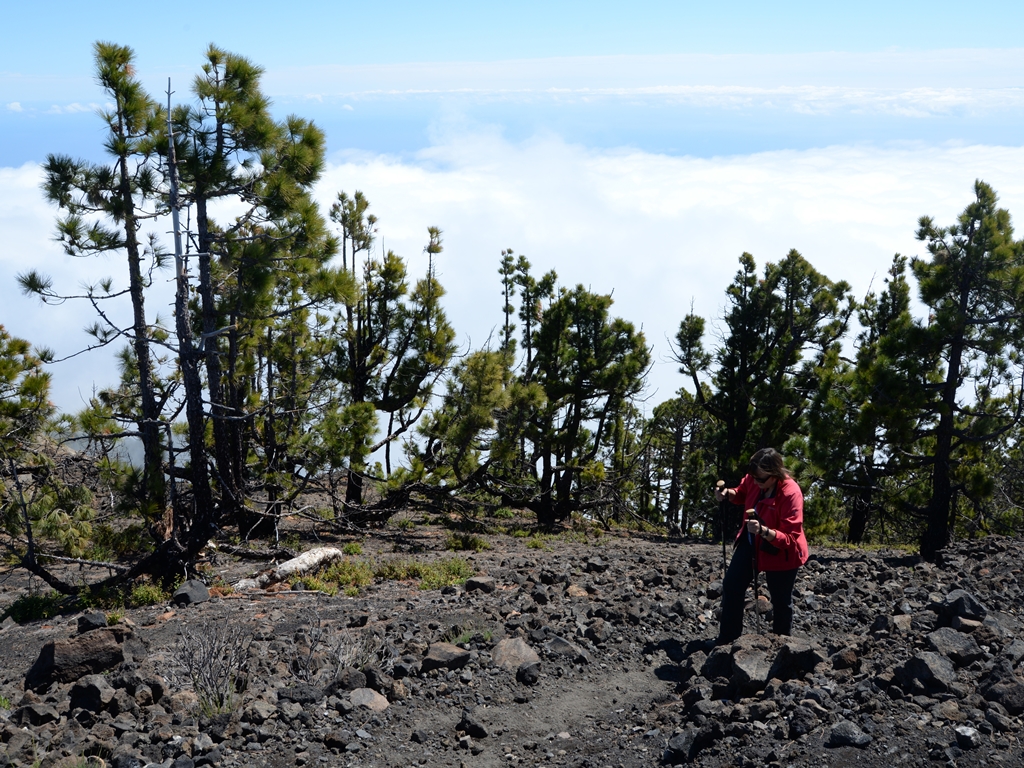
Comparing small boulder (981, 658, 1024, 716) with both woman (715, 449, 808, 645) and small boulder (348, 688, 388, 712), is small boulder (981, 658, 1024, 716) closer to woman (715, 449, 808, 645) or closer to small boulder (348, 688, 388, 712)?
woman (715, 449, 808, 645)

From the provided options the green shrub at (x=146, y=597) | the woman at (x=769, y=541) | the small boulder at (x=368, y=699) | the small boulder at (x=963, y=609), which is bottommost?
the green shrub at (x=146, y=597)

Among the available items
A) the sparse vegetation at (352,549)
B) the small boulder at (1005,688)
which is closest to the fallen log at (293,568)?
the sparse vegetation at (352,549)

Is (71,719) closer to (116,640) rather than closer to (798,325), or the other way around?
(116,640)

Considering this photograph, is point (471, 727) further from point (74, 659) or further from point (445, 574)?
point (445, 574)

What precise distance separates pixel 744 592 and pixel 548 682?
166 centimetres

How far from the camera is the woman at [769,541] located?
6.23 metres

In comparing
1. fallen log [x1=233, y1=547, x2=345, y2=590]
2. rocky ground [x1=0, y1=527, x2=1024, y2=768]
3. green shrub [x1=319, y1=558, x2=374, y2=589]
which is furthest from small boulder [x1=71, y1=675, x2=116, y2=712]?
green shrub [x1=319, y1=558, x2=374, y2=589]

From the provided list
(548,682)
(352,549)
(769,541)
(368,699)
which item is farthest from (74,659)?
(352,549)

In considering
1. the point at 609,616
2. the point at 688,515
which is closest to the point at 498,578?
the point at 609,616

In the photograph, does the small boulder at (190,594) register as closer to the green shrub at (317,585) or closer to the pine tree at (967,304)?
the green shrub at (317,585)

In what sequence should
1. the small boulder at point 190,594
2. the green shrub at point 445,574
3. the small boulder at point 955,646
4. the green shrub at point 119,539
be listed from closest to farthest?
1. the small boulder at point 955,646
2. the small boulder at point 190,594
3. the green shrub at point 445,574
4. the green shrub at point 119,539

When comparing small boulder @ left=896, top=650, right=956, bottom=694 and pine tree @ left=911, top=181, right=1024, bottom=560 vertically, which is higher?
pine tree @ left=911, top=181, right=1024, bottom=560

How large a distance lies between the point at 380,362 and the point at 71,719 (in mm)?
A: 10193

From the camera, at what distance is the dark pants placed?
21.2 feet
